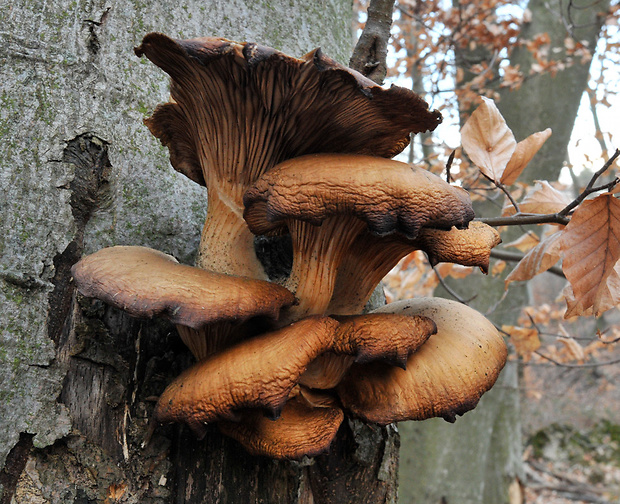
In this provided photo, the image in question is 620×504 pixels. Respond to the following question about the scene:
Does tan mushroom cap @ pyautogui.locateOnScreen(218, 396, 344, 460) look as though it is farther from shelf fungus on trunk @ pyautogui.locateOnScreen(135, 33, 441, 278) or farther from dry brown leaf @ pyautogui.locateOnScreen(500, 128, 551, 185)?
dry brown leaf @ pyautogui.locateOnScreen(500, 128, 551, 185)

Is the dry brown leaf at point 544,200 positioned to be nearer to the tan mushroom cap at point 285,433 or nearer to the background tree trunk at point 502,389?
the tan mushroom cap at point 285,433

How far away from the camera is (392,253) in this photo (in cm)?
161

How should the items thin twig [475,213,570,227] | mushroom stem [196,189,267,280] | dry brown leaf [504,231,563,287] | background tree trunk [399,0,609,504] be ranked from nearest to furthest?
mushroom stem [196,189,267,280] → thin twig [475,213,570,227] → dry brown leaf [504,231,563,287] → background tree trunk [399,0,609,504]

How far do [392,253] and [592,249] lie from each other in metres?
0.66

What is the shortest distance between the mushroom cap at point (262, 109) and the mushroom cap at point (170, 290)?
0.42 m

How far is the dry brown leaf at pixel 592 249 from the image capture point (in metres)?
1.60

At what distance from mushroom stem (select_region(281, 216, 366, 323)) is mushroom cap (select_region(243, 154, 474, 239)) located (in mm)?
250

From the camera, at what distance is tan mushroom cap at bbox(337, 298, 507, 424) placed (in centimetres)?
141

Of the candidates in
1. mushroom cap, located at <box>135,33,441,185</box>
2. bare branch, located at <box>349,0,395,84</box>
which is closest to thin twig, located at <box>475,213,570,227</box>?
mushroom cap, located at <box>135,33,441,185</box>

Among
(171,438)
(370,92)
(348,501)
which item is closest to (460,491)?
(348,501)

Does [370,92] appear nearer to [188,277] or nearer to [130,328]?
[188,277]

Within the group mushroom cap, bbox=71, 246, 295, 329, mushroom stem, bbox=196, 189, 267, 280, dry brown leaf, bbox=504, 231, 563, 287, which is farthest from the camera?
dry brown leaf, bbox=504, 231, 563, 287

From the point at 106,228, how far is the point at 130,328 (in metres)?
0.33

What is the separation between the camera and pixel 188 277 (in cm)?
123
